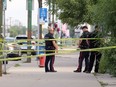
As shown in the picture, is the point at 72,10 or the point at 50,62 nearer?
the point at 50,62

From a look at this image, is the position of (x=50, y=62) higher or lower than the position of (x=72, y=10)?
lower

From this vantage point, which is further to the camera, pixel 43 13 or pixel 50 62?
pixel 43 13

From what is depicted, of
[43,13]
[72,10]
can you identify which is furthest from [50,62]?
[43,13]

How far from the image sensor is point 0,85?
12.5m

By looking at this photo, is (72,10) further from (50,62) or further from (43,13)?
(50,62)

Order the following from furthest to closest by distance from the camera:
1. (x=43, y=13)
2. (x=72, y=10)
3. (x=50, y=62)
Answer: (x=43, y=13), (x=72, y=10), (x=50, y=62)

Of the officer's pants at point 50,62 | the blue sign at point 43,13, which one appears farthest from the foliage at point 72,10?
the officer's pants at point 50,62

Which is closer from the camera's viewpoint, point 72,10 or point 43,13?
point 72,10

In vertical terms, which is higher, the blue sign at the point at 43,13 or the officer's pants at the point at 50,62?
the blue sign at the point at 43,13

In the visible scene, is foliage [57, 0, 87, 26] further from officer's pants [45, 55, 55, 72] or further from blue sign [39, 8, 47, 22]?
officer's pants [45, 55, 55, 72]

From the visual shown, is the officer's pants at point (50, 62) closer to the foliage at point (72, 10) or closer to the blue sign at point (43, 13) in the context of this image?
the foliage at point (72, 10)

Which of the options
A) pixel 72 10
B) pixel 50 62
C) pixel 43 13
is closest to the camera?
pixel 50 62

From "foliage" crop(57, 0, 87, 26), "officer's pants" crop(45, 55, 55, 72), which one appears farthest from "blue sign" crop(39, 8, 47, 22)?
"officer's pants" crop(45, 55, 55, 72)

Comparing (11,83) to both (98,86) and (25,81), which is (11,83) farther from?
(98,86)
